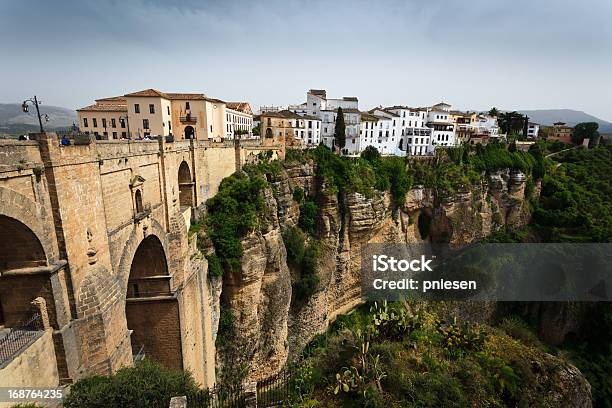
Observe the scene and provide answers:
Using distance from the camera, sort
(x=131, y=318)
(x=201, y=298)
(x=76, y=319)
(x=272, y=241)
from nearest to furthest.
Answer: (x=76, y=319), (x=131, y=318), (x=201, y=298), (x=272, y=241)

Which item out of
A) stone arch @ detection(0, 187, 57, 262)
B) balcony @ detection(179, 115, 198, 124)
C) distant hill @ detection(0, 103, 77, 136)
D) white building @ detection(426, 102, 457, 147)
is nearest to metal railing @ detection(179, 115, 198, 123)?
balcony @ detection(179, 115, 198, 124)

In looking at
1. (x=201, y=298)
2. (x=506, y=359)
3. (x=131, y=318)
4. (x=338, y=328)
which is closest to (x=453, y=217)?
(x=338, y=328)

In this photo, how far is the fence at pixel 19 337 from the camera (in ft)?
20.8

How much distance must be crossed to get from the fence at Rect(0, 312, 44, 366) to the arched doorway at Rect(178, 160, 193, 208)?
331 inches

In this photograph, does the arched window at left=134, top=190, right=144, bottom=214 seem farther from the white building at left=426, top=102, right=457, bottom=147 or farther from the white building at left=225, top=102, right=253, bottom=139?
the white building at left=426, top=102, right=457, bottom=147

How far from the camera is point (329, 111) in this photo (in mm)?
39594

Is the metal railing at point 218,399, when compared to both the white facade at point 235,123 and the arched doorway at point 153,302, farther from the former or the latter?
the white facade at point 235,123

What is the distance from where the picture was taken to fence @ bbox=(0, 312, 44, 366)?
6.34 metres

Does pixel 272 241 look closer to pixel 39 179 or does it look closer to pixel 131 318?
pixel 131 318

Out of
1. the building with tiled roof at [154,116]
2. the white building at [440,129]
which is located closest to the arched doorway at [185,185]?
the building with tiled roof at [154,116]

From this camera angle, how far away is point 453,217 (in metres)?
29.9

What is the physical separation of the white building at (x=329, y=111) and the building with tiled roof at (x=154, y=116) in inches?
570

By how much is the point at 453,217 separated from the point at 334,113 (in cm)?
1883

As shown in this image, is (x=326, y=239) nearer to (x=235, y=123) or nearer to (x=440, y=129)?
(x=235, y=123)
